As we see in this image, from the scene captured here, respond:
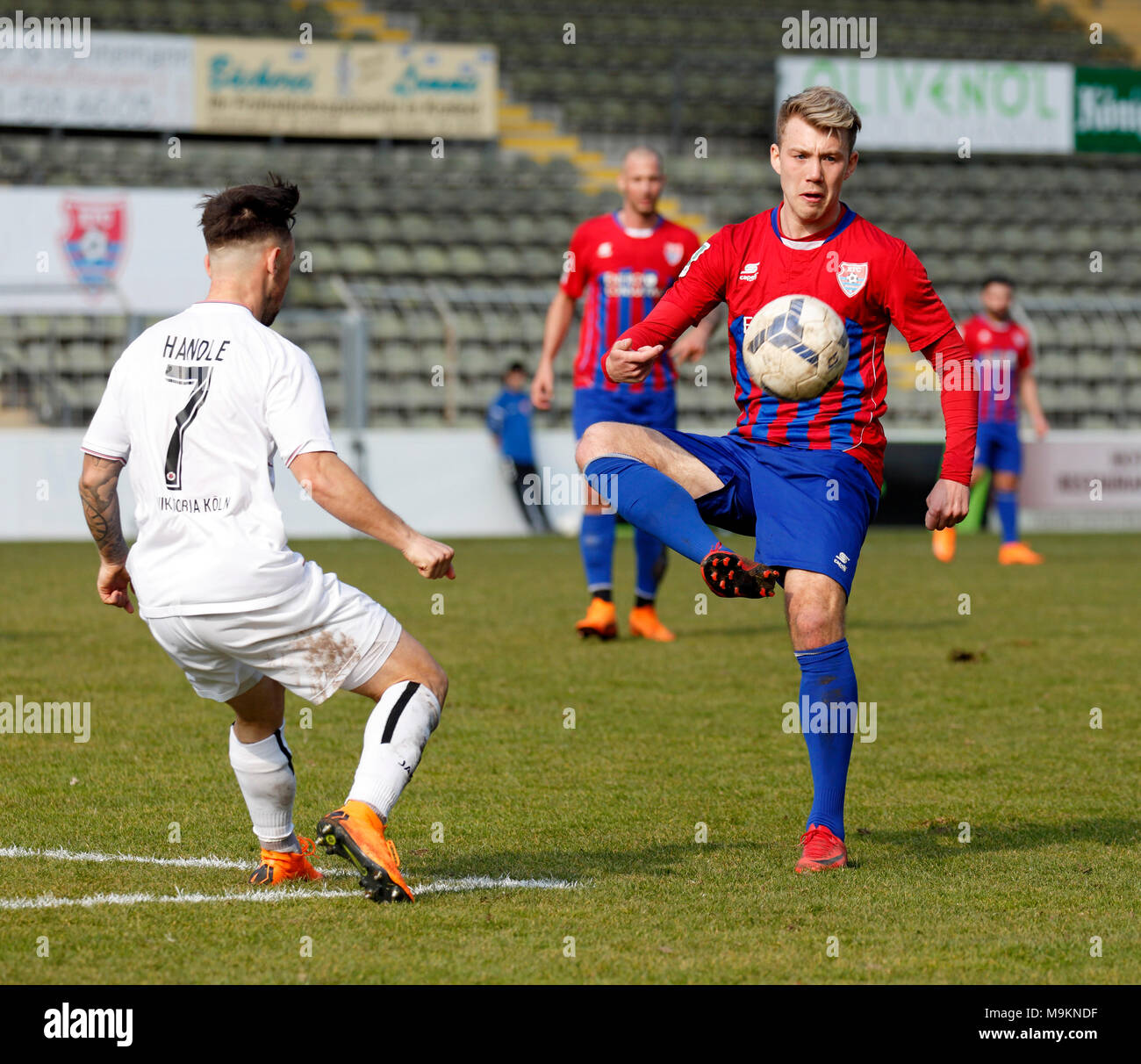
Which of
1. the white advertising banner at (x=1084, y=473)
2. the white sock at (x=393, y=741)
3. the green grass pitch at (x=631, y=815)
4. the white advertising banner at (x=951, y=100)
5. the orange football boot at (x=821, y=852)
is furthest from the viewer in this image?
the white advertising banner at (x=951, y=100)

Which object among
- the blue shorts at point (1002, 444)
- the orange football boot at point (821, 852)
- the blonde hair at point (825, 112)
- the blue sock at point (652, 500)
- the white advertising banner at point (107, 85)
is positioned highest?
the white advertising banner at point (107, 85)

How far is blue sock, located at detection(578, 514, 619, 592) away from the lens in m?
8.78

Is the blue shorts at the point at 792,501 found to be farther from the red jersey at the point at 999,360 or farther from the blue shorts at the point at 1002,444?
the blue shorts at the point at 1002,444

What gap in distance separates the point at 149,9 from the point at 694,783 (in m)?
20.1

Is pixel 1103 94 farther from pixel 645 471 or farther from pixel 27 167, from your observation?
pixel 645 471

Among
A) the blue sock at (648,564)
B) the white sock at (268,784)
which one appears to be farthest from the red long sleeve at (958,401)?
the blue sock at (648,564)

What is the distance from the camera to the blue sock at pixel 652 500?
416 centimetres

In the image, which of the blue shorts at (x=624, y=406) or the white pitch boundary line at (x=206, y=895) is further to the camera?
the blue shorts at (x=624, y=406)

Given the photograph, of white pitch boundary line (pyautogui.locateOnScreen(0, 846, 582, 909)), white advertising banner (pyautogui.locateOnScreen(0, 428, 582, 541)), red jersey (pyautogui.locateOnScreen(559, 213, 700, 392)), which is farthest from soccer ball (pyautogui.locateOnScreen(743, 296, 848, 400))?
white advertising banner (pyautogui.locateOnScreen(0, 428, 582, 541))

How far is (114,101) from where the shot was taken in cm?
1986

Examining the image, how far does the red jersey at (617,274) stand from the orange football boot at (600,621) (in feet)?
3.77

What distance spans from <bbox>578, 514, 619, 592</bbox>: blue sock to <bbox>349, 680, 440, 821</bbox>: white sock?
5080 mm

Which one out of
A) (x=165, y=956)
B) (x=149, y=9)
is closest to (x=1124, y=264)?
(x=149, y=9)

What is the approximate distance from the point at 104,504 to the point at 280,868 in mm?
974
